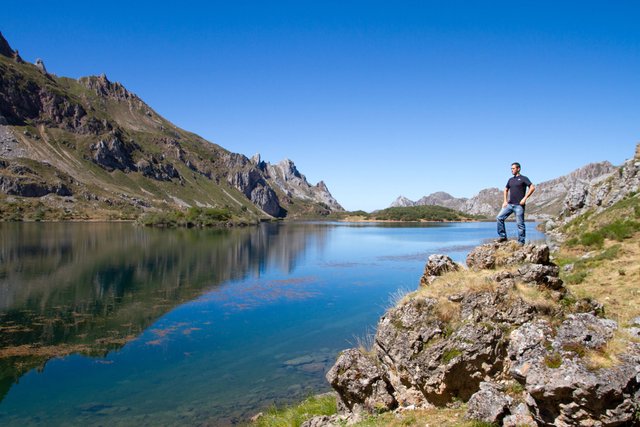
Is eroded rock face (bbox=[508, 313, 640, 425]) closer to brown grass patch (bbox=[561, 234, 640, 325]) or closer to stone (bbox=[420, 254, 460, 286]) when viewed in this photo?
brown grass patch (bbox=[561, 234, 640, 325])

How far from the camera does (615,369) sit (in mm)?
7770

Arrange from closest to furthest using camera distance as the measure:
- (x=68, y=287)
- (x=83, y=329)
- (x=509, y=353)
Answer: (x=509, y=353) → (x=83, y=329) → (x=68, y=287)

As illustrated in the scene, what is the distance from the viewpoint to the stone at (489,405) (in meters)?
8.98

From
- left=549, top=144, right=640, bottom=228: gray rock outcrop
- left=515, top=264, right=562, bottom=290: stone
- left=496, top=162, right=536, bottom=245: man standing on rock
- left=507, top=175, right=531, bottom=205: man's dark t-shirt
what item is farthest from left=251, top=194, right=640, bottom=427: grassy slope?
left=549, top=144, right=640, bottom=228: gray rock outcrop

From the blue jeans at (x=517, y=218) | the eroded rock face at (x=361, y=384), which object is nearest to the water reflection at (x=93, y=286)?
the eroded rock face at (x=361, y=384)

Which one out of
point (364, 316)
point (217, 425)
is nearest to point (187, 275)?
point (364, 316)

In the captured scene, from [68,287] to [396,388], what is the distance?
142 feet

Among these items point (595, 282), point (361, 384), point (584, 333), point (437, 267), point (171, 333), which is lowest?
point (171, 333)

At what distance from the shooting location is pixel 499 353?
10492 mm

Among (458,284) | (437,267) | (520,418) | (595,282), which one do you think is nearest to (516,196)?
(437,267)

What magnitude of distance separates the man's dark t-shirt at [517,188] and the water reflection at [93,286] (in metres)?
24.1

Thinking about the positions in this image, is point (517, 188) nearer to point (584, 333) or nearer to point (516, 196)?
point (516, 196)

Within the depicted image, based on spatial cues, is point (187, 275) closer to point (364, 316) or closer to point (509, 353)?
point (364, 316)

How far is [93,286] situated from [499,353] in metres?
45.8
